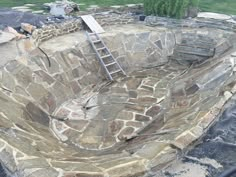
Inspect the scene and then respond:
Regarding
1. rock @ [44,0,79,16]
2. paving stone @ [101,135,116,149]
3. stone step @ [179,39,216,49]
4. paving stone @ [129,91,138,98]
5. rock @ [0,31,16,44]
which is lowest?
paving stone @ [129,91,138,98]

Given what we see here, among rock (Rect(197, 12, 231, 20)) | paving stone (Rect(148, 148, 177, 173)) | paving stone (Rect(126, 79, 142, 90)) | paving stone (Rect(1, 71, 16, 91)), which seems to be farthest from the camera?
rock (Rect(197, 12, 231, 20))

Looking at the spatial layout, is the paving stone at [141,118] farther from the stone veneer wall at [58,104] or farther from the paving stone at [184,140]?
the paving stone at [184,140]

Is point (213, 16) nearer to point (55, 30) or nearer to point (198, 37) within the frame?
point (198, 37)

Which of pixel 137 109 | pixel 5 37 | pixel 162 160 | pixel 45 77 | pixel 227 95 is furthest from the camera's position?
pixel 5 37

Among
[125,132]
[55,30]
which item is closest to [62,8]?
[55,30]

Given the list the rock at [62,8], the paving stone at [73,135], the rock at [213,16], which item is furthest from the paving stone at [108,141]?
the rock at [213,16]

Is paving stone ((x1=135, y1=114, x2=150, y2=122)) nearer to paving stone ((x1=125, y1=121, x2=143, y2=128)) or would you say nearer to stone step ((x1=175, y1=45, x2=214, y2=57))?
paving stone ((x1=125, y1=121, x2=143, y2=128))

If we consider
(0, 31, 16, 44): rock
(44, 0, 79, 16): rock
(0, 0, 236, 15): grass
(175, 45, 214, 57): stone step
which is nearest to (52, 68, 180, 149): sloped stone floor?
(175, 45, 214, 57): stone step
